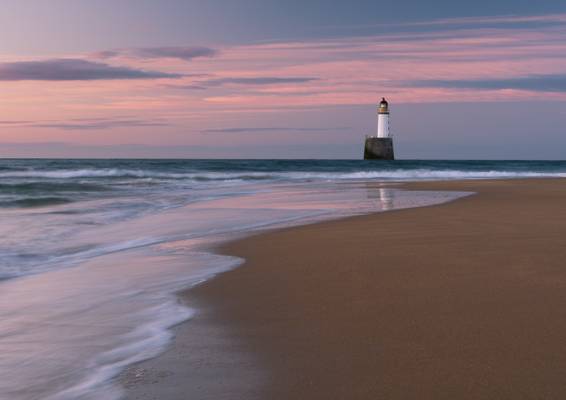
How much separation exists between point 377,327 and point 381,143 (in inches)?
2689

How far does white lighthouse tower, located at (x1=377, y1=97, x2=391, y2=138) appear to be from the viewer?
67.8 metres

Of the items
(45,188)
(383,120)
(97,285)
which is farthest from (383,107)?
(97,285)

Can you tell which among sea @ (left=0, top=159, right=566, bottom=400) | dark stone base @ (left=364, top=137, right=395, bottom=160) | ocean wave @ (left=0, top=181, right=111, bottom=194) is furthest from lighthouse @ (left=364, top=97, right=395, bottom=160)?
sea @ (left=0, top=159, right=566, bottom=400)

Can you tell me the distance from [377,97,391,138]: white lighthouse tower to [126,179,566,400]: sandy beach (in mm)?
62148

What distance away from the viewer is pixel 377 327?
3.66 m

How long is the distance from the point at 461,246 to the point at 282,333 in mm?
3455

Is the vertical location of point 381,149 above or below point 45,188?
above

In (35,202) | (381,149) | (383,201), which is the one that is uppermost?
(381,149)

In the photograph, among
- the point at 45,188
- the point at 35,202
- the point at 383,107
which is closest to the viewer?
the point at 35,202

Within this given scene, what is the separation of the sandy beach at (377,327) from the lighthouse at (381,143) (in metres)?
63.8

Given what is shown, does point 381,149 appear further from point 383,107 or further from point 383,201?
point 383,201

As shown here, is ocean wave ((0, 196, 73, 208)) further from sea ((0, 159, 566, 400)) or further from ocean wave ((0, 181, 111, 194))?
ocean wave ((0, 181, 111, 194))

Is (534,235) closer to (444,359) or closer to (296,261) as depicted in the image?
(296,261)

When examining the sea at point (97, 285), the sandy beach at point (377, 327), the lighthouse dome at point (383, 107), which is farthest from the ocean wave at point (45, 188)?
the lighthouse dome at point (383, 107)
